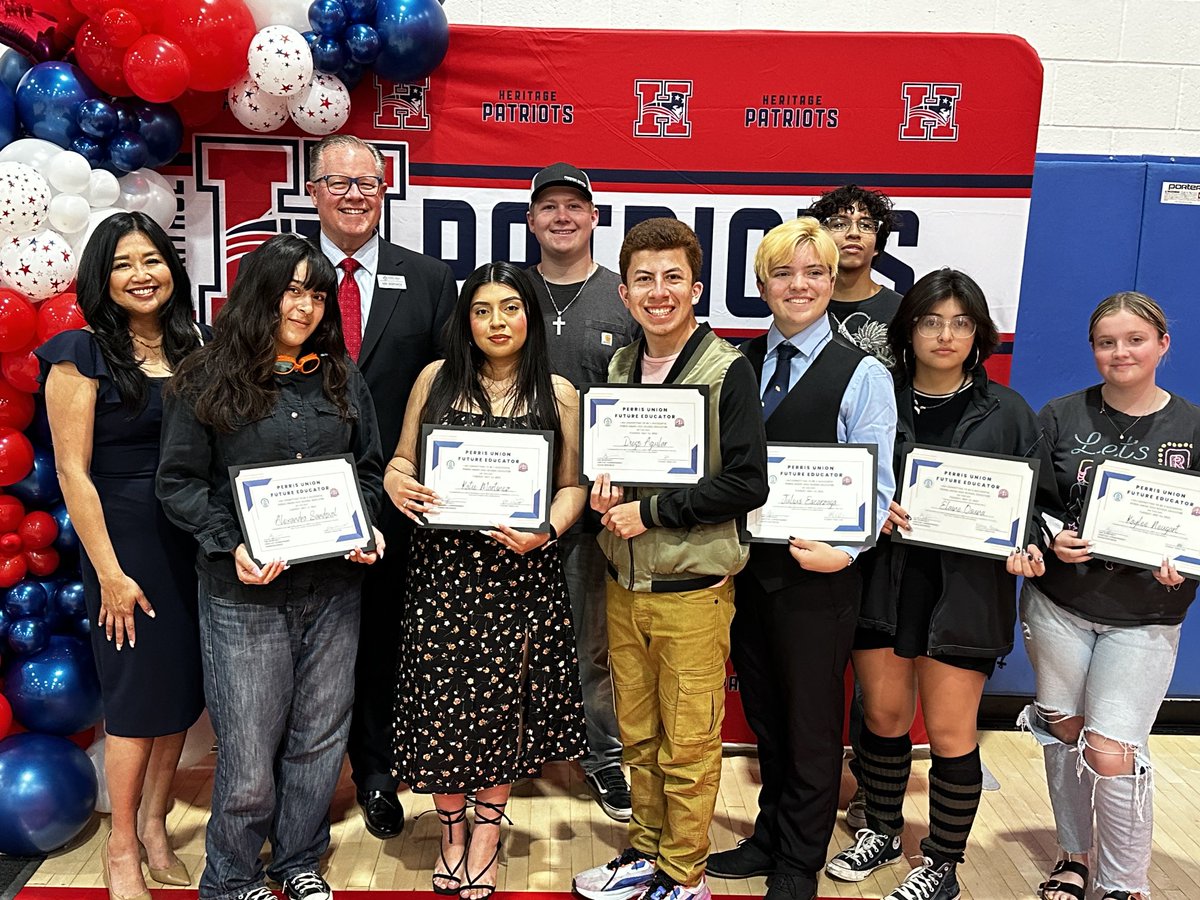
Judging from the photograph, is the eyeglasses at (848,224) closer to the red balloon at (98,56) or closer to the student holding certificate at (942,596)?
the student holding certificate at (942,596)

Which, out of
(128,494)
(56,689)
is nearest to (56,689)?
(56,689)

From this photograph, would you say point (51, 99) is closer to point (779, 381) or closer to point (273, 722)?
point (273, 722)

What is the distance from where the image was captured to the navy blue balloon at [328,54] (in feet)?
10.1

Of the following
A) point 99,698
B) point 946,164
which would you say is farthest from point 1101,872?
point 99,698

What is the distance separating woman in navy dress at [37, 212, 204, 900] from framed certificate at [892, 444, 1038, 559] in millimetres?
2010

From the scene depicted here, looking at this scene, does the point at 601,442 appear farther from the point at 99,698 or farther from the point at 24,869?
the point at 24,869

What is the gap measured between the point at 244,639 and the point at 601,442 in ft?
3.45

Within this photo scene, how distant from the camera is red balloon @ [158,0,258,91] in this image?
9.26 feet

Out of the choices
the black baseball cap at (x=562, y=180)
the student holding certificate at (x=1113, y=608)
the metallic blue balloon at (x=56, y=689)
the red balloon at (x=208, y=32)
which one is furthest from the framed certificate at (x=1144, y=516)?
the metallic blue balloon at (x=56, y=689)

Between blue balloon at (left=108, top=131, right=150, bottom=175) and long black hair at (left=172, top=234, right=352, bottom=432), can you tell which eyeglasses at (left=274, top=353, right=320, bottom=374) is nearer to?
long black hair at (left=172, top=234, right=352, bottom=432)

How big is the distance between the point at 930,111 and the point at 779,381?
1.63 meters

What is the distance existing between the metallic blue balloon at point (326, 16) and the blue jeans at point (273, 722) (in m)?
1.84

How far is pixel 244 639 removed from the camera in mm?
2393

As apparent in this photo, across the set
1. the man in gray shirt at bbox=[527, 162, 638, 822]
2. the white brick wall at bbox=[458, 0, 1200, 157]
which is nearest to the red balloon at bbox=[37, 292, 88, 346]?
the man in gray shirt at bbox=[527, 162, 638, 822]
